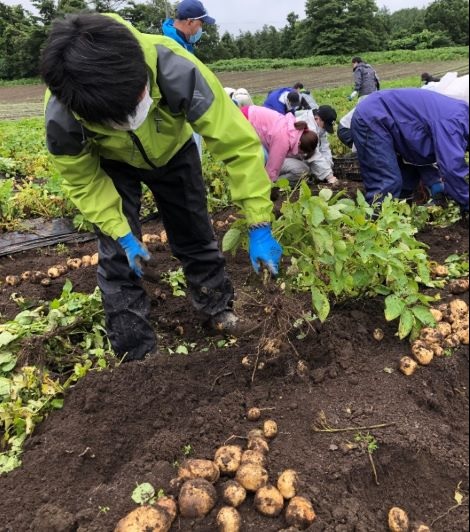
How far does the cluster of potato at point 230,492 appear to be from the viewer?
172cm

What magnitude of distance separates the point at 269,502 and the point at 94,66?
1647mm

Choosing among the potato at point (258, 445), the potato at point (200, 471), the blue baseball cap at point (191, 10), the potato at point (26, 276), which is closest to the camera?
the potato at point (200, 471)

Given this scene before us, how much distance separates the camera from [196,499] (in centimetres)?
Answer: 176

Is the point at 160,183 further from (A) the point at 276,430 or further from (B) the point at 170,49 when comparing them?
(A) the point at 276,430

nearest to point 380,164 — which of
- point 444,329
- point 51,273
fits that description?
point 444,329

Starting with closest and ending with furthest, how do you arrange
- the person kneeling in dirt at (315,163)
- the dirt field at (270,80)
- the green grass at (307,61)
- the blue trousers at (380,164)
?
the blue trousers at (380,164) < the person kneeling in dirt at (315,163) < the dirt field at (270,80) < the green grass at (307,61)

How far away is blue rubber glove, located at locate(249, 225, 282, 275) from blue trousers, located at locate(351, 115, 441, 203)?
Answer: 2.01 metres

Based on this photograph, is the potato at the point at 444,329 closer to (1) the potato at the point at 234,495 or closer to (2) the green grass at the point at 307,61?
(1) the potato at the point at 234,495

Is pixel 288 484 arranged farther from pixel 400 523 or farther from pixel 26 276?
pixel 26 276

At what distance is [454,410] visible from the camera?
7.11 ft

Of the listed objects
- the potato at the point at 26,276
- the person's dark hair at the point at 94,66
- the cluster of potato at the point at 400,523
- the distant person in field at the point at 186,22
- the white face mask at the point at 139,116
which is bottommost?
the cluster of potato at the point at 400,523

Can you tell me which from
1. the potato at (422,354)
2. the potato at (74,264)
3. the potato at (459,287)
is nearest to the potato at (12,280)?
the potato at (74,264)

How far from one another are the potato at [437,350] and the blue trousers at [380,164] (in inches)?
76.4

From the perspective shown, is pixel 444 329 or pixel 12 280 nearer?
pixel 444 329
